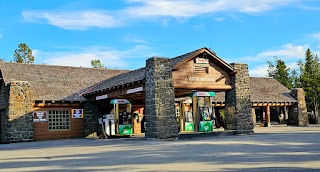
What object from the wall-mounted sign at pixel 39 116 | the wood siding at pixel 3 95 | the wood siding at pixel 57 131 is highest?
the wood siding at pixel 3 95

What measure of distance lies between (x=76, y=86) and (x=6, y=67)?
5011mm

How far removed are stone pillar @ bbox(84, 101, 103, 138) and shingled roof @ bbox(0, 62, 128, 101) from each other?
0.81 m

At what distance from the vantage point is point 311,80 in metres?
40.3

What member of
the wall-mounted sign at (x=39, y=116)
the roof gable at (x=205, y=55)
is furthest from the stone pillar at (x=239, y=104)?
the wall-mounted sign at (x=39, y=116)

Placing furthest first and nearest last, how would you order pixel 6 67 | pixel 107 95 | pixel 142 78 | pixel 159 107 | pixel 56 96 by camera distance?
pixel 6 67, pixel 56 96, pixel 107 95, pixel 142 78, pixel 159 107

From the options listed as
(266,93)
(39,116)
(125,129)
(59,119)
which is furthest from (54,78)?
(266,93)

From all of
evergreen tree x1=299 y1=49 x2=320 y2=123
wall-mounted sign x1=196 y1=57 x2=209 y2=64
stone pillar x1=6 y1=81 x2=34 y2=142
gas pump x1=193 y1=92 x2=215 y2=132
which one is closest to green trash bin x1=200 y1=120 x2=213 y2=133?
gas pump x1=193 y1=92 x2=215 y2=132

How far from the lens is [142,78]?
17.5m

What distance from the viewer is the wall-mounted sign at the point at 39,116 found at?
22.1m

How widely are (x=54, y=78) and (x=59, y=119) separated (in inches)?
150

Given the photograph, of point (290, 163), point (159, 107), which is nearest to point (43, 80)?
point (159, 107)

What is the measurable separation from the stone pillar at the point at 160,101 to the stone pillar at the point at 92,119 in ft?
26.4

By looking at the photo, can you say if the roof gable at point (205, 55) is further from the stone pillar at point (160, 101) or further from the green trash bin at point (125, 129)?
the green trash bin at point (125, 129)

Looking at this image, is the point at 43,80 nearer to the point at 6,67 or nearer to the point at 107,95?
the point at 6,67
